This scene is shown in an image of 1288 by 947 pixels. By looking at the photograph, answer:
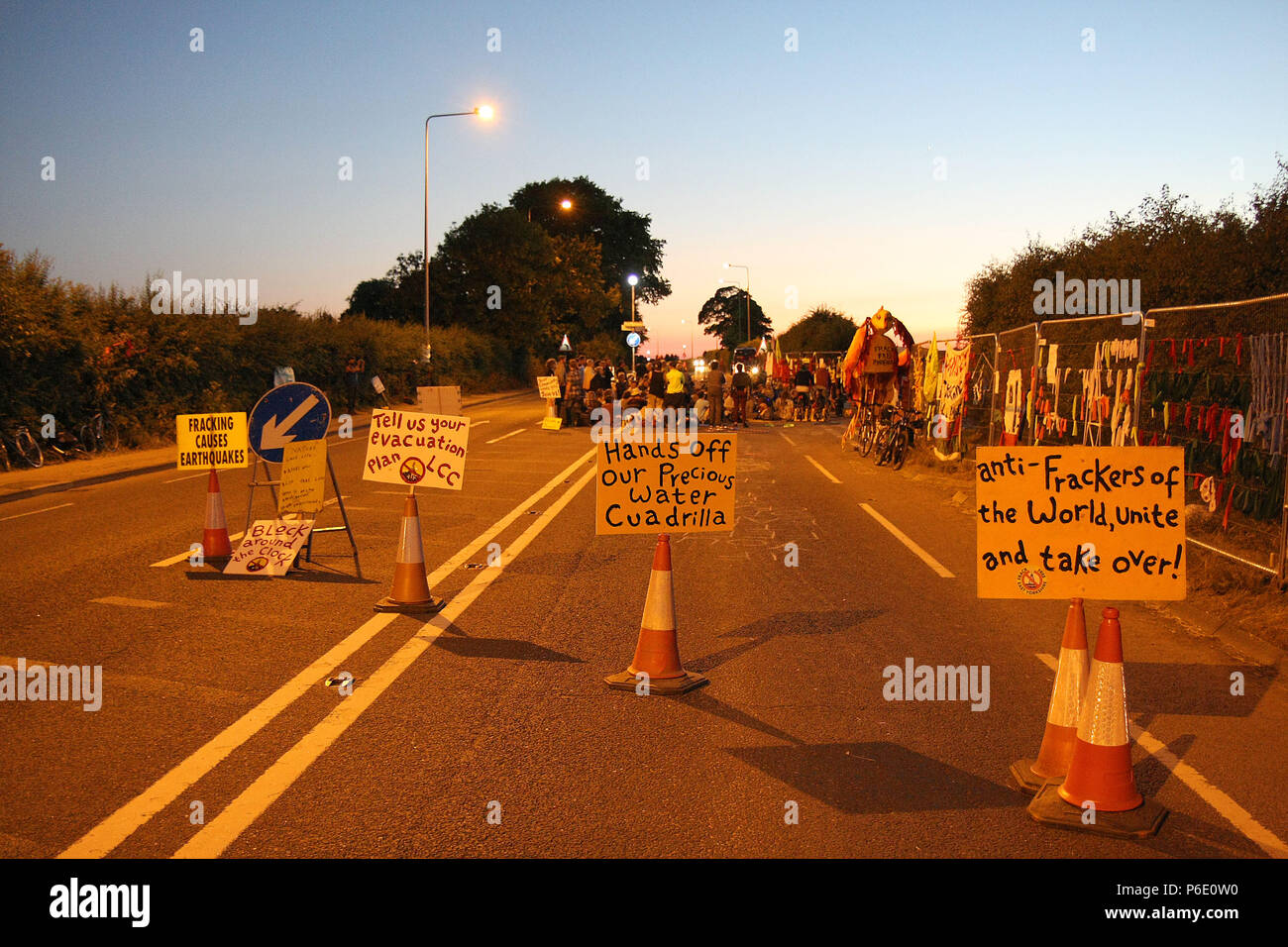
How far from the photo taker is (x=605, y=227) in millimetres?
96625

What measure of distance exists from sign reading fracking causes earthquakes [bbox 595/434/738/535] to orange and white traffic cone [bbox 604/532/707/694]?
0.32 metres

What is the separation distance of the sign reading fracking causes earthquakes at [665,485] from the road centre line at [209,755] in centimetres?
187

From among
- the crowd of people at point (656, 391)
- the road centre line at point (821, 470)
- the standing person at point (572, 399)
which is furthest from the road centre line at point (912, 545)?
the standing person at point (572, 399)

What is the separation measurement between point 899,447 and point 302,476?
41.2 ft

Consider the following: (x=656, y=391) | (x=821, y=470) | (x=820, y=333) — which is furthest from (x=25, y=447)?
(x=820, y=333)

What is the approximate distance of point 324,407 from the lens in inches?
375

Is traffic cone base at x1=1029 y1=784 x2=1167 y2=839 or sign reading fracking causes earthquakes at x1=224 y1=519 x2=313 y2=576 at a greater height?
sign reading fracking causes earthquakes at x1=224 y1=519 x2=313 y2=576

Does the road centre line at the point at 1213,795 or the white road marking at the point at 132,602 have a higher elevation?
the white road marking at the point at 132,602

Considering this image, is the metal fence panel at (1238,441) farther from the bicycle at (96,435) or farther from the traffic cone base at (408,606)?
the bicycle at (96,435)

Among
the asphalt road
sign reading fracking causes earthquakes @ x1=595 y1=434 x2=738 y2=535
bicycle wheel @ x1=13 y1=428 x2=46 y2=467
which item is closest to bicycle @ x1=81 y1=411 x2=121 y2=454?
bicycle wheel @ x1=13 y1=428 x2=46 y2=467

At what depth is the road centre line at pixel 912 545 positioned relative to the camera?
9.72 m

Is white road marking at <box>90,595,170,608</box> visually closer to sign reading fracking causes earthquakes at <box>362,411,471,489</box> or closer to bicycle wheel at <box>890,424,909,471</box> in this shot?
sign reading fracking causes earthquakes at <box>362,411,471,489</box>

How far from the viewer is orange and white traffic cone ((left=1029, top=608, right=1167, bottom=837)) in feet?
14.1
